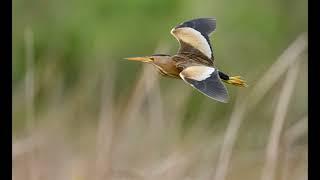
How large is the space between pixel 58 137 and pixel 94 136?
81 millimetres

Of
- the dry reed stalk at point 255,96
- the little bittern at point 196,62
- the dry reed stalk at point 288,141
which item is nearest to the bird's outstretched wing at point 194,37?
the little bittern at point 196,62

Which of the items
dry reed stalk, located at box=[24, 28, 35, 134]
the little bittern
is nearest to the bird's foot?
the little bittern

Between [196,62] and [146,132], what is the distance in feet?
0.66

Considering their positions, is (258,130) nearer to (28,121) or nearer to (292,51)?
(292,51)

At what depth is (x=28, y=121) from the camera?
1.10 metres

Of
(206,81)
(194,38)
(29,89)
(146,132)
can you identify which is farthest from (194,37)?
(29,89)

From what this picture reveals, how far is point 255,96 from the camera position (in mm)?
1156

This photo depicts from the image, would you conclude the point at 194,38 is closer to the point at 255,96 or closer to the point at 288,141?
the point at 255,96

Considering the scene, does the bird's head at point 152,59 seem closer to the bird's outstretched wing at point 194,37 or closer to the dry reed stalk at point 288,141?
the bird's outstretched wing at point 194,37

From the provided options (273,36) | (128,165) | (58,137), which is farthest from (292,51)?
(58,137)

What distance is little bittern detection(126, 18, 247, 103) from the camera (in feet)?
3.70

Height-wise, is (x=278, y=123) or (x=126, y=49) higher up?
(x=126, y=49)

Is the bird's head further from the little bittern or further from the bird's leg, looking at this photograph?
the bird's leg

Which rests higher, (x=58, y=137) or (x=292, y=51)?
(x=292, y=51)
